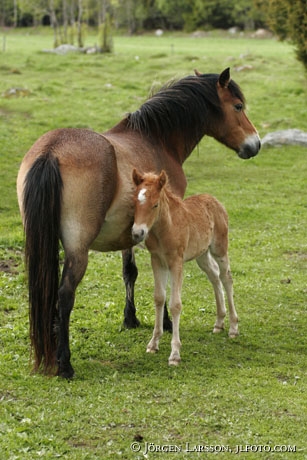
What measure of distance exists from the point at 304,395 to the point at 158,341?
179 centimetres

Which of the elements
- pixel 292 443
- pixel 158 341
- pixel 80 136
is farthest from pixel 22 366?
pixel 292 443

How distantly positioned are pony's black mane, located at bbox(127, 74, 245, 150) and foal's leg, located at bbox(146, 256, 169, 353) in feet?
5.43

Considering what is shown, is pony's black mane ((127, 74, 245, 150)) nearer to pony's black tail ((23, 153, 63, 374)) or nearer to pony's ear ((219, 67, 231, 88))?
pony's ear ((219, 67, 231, 88))

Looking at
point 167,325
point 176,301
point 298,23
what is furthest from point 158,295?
point 298,23

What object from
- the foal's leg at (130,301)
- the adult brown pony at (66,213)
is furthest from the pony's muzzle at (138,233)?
the foal's leg at (130,301)

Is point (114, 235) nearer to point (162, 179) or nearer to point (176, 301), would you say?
point (162, 179)

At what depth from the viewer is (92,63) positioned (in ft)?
108

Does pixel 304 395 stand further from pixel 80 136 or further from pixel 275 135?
pixel 275 135

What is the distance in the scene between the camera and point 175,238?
23.9 ft

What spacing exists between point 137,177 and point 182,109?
2.08 m

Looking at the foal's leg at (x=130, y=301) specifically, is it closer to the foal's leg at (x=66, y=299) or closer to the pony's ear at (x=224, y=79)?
the foal's leg at (x=66, y=299)

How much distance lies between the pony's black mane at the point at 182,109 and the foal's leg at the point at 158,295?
65.1 inches

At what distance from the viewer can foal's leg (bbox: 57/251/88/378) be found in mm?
6531

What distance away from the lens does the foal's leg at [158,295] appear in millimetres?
7434
